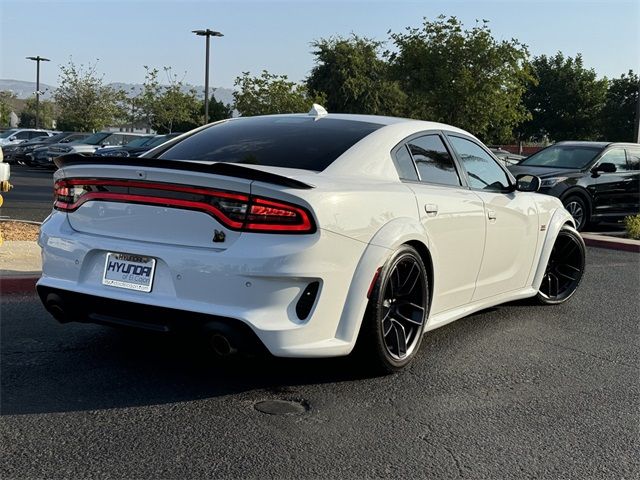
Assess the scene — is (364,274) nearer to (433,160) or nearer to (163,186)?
(163,186)

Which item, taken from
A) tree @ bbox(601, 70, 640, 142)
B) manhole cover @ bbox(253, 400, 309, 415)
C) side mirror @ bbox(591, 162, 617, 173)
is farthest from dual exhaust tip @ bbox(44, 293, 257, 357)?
tree @ bbox(601, 70, 640, 142)

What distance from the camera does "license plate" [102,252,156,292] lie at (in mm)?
3881

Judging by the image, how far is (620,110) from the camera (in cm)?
5547

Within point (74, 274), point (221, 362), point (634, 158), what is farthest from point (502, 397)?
point (634, 158)

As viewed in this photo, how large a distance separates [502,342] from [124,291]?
287 centimetres

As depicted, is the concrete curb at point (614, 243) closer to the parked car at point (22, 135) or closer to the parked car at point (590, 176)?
the parked car at point (590, 176)

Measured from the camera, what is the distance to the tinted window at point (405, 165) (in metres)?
4.72

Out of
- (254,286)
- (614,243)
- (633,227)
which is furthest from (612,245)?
(254,286)

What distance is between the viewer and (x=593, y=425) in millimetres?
3844

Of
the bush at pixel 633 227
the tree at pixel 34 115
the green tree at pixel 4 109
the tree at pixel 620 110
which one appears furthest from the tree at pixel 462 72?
the tree at pixel 34 115

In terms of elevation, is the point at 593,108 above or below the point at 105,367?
above

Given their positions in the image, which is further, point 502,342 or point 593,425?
point 502,342

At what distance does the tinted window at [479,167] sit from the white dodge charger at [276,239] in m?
0.34

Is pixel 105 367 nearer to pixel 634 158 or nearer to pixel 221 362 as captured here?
pixel 221 362
